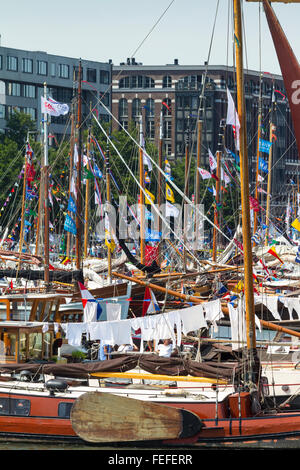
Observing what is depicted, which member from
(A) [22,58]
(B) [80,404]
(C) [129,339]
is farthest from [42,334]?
(A) [22,58]

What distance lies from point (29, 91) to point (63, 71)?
19.1 feet

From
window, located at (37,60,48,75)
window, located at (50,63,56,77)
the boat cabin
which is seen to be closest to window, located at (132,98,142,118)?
window, located at (50,63,56,77)

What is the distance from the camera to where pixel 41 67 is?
130875mm

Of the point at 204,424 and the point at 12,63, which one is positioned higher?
the point at 12,63

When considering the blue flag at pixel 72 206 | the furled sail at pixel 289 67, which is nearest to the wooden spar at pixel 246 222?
the furled sail at pixel 289 67

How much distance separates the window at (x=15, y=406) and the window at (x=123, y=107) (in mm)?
124548

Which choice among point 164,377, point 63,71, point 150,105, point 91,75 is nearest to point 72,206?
point 164,377

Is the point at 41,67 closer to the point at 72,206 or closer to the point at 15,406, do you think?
the point at 72,206

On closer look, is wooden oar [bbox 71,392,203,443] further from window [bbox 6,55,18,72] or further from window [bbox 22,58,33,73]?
window [bbox 22,58,33,73]

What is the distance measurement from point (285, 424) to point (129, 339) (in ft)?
18.4

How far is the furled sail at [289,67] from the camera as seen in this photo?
2039cm

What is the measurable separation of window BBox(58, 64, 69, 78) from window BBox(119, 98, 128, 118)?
627 inches

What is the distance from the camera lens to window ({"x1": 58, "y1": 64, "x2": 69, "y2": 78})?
433 feet
